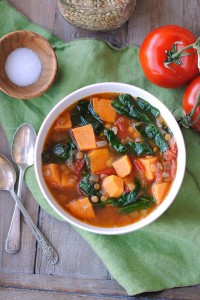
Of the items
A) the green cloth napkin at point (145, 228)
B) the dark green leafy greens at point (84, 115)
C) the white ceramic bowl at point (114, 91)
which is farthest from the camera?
the green cloth napkin at point (145, 228)

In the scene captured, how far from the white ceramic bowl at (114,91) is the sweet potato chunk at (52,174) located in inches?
1.4

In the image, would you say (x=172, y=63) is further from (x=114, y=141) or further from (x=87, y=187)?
(x=87, y=187)

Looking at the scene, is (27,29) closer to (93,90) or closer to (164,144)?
(93,90)

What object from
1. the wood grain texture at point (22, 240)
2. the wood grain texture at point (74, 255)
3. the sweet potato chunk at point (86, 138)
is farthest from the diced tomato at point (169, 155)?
the wood grain texture at point (22, 240)

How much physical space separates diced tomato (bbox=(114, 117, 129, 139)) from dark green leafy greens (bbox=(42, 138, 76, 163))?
0.76 feet

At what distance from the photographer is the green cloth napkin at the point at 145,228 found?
2.68m

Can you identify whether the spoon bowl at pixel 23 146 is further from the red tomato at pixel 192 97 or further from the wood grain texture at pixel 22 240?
the red tomato at pixel 192 97

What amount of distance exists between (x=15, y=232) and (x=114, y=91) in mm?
933

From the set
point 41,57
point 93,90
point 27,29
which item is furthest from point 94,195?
point 27,29

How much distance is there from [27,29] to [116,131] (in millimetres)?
813

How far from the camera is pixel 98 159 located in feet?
8.20

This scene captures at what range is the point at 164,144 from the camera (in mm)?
2516

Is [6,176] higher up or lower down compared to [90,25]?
lower down

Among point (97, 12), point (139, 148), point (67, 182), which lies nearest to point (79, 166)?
point (67, 182)
